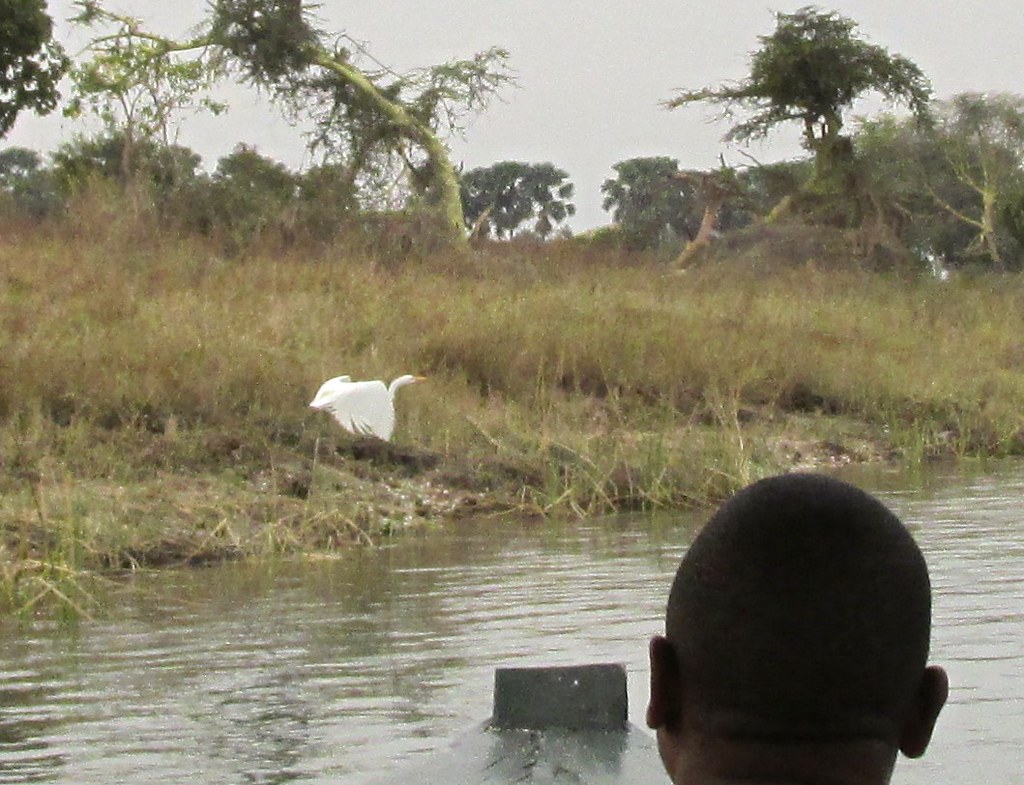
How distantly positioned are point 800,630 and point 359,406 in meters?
11.0

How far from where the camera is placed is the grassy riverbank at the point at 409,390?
36.2 ft

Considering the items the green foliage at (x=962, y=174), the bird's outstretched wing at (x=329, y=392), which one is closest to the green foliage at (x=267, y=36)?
the green foliage at (x=962, y=174)

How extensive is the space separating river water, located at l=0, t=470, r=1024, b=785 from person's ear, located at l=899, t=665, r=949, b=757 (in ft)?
12.0

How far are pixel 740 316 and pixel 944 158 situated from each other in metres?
25.9

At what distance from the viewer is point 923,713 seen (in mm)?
1913

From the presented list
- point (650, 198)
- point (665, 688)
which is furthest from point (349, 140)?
point (650, 198)

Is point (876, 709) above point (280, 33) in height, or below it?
below

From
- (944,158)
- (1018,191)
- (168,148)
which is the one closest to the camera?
(168,148)

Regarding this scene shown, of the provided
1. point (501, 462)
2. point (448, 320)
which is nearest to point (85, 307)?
point (448, 320)

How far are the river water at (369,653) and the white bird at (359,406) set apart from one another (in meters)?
1.81

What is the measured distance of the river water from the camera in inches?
231

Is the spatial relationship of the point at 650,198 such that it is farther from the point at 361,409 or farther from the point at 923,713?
the point at 923,713

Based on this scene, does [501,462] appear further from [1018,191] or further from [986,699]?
[1018,191]

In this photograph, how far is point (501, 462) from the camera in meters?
12.8
